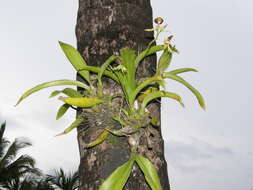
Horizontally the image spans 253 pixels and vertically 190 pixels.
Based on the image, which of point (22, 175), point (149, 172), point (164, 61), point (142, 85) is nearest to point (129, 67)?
point (142, 85)

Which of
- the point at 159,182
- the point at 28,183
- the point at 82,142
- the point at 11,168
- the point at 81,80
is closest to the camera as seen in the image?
the point at 159,182

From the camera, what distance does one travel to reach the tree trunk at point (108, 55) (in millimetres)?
1369

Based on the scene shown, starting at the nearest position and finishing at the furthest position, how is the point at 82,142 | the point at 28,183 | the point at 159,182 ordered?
1. the point at 159,182
2. the point at 82,142
3. the point at 28,183

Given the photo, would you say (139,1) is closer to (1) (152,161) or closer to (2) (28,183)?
(1) (152,161)

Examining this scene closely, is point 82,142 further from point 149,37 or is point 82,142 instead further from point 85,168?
point 149,37

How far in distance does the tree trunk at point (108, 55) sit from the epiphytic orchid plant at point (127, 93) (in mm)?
36

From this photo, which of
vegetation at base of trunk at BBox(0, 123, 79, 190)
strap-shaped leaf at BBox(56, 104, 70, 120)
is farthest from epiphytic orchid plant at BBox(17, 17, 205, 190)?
vegetation at base of trunk at BBox(0, 123, 79, 190)

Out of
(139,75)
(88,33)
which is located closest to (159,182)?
(139,75)

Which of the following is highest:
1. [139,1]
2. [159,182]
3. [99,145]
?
[139,1]

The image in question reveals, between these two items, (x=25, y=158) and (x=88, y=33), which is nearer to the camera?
(x=88, y=33)

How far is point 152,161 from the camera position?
140cm

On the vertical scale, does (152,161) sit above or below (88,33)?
below

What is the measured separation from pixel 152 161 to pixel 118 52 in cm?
47

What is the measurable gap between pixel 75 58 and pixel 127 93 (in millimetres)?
276
